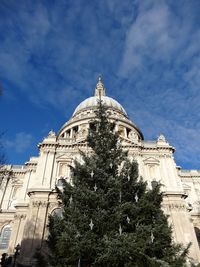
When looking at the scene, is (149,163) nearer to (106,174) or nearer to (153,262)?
(106,174)

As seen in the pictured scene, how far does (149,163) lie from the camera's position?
93.1 ft

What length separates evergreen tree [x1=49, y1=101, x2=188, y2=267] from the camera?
11188 millimetres

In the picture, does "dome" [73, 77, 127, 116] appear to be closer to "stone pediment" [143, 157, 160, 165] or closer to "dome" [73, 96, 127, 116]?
"dome" [73, 96, 127, 116]

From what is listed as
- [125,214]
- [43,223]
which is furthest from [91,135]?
[43,223]

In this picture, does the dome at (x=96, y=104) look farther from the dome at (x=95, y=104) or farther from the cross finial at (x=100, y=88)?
the cross finial at (x=100, y=88)

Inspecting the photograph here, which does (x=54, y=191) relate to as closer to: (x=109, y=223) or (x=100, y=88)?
(x=109, y=223)

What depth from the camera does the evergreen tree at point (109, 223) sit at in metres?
11.2

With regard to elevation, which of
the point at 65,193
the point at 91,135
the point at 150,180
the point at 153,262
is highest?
the point at 150,180

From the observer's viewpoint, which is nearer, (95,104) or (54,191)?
(54,191)

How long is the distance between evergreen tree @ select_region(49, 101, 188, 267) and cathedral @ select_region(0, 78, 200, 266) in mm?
5632

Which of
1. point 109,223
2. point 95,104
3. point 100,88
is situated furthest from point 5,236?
point 100,88

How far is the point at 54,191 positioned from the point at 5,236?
9.05 metres

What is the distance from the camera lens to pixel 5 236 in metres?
28.8

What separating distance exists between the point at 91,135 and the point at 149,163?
1357cm
